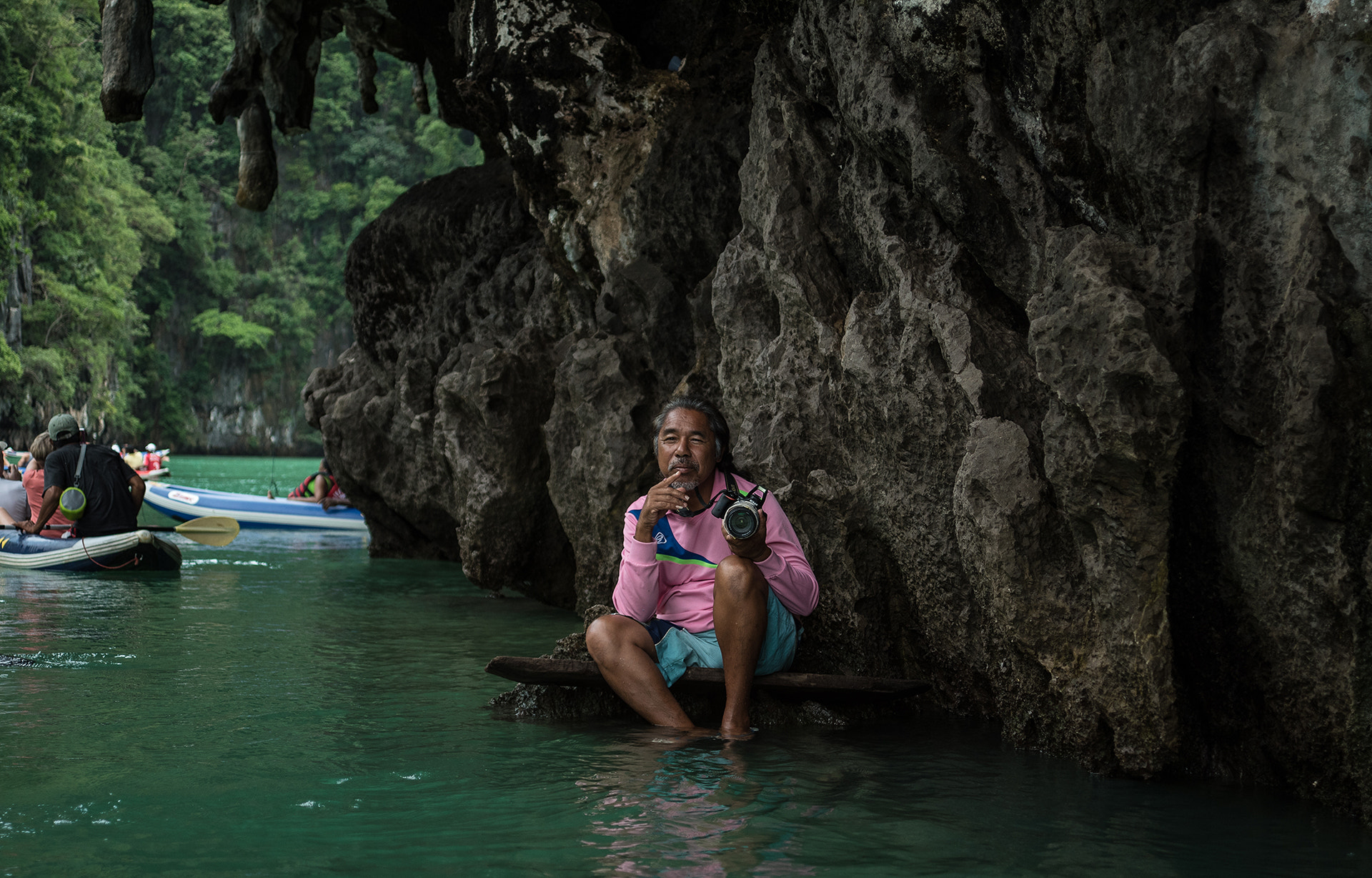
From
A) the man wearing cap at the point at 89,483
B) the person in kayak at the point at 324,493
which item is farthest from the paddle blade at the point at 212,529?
the person in kayak at the point at 324,493

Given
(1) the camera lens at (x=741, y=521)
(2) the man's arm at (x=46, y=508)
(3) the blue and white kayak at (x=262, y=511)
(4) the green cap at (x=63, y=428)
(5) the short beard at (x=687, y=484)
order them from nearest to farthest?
(1) the camera lens at (x=741, y=521) < (5) the short beard at (x=687, y=484) < (4) the green cap at (x=63, y=428) < (2) the man's arm at (x=46, y=508) < (3) the blue and white kayak at (x=262, y=511)

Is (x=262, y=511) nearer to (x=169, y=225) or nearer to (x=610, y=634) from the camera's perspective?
(x=610, y=634)

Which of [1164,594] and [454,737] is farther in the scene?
[454,737]

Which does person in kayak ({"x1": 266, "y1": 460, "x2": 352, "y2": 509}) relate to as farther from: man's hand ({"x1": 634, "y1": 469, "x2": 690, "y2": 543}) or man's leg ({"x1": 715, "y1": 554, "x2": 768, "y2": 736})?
man's leg ({"x1": 715, "y1": 554, "x2": 768, "y2": 736})

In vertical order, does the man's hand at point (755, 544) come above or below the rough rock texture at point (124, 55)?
below

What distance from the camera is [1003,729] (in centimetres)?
393

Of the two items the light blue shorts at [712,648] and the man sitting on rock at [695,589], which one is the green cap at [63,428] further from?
the light blue shorts at [712,648]

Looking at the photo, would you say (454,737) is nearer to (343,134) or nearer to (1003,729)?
(1003,729)

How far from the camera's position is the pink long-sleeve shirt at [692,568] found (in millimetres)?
3961

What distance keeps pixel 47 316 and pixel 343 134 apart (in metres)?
27.1

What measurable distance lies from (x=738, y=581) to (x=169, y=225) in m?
42.2

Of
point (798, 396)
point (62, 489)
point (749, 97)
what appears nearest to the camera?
point (798, 396)

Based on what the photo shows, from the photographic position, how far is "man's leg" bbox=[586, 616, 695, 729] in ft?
12.7

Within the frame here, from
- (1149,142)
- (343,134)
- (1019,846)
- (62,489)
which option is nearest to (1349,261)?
(1149,142)
